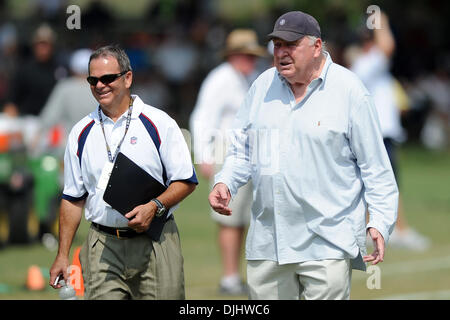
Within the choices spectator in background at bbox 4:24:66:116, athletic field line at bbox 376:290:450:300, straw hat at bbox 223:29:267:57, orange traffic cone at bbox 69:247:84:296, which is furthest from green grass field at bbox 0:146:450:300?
orange traffic cone at bbox 69:247:84:296

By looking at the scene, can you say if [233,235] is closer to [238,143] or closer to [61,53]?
[238,143]

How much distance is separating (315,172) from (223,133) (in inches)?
166

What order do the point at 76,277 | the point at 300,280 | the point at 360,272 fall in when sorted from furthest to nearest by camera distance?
the point at 360,272 → the point at 76,277 → the point at 300,280

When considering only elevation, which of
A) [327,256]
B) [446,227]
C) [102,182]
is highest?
[102,182]

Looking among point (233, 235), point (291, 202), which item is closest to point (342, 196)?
point (291, 202)

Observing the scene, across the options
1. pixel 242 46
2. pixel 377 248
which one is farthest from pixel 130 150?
pixel 242 46

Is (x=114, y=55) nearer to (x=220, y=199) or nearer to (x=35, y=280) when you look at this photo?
(x=220, y=199)

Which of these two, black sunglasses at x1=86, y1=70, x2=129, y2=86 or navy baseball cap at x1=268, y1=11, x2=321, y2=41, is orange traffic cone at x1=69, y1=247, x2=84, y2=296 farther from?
navy baseball cap at x1=268, y1=11, x2=321, y2=41

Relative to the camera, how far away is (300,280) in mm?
6801

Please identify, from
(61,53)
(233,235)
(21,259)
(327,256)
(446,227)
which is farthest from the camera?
(61,53)

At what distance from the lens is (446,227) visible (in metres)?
15.6

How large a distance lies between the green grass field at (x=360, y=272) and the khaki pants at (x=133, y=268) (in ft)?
11.8

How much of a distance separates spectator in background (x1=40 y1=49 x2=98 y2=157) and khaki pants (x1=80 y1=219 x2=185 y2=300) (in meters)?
6.42

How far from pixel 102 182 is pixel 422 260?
7068 millimetres
